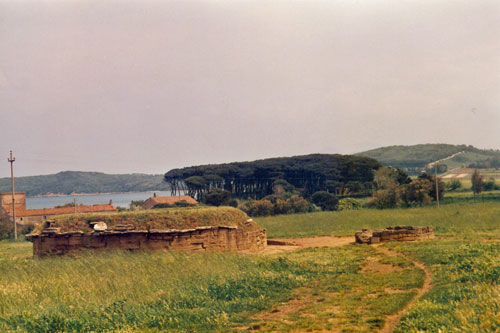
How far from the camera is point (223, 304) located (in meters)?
9.38

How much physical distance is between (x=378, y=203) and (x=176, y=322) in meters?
40.0

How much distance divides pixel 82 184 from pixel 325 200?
8368 cm

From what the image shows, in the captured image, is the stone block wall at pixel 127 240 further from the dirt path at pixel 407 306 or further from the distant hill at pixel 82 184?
the distant hill at pixel 82 184

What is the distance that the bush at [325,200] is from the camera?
54822 millimetres

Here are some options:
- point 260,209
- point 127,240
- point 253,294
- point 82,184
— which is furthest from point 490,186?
point 82,184

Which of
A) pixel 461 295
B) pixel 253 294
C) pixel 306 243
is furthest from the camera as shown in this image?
pixel 306 243

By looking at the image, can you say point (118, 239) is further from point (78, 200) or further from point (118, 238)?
point (78, 200)

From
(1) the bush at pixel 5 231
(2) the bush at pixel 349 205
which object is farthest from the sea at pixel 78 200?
(2) the bush at pixel 349 205

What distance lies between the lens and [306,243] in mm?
23297

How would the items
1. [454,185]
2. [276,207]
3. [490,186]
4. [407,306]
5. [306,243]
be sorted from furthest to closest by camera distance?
[454,185] → [490,186] → [276,207] → [306,243] → [407,306]

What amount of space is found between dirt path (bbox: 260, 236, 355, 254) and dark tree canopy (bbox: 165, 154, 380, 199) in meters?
39.8

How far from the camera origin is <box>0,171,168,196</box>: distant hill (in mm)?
116988

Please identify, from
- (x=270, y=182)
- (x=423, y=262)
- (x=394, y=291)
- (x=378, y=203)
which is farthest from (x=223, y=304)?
(x=270, y=182)

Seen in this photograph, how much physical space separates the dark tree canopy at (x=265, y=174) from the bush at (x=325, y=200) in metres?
6.84
